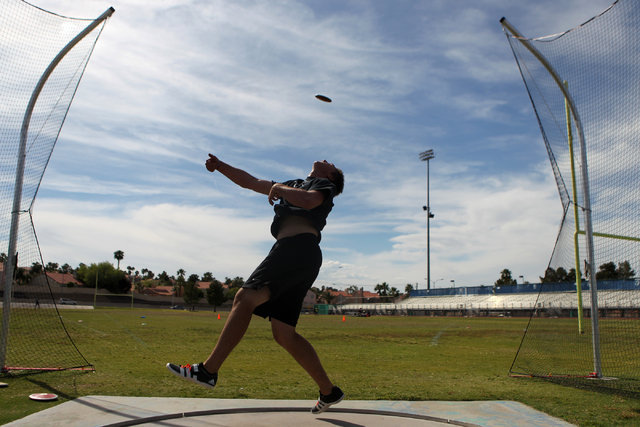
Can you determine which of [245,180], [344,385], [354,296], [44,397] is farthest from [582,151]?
[354,296]

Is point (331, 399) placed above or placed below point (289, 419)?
above

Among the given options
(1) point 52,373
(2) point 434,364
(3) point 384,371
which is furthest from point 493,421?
(1) point 52,373

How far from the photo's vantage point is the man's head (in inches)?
144

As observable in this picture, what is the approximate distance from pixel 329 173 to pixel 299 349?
1.41 metres

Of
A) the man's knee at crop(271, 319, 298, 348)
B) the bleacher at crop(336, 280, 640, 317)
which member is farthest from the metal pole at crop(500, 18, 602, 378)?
the bleacher at crop(336, 280, 640, 317)

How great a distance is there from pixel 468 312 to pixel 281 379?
62254mm

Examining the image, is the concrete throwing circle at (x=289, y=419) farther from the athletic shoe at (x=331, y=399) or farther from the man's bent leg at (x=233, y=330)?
the man's bent leg at (x=233, y=330)

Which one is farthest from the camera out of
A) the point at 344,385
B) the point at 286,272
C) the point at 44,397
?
the point at 344,385

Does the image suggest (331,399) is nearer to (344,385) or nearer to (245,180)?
(245,180)

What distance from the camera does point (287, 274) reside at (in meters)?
3.18

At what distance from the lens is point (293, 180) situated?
3.76 m

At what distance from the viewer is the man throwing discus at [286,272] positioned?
3.02m

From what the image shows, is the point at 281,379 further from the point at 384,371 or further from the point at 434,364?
the point at 434,364

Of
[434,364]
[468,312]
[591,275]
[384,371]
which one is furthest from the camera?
[468,312]
